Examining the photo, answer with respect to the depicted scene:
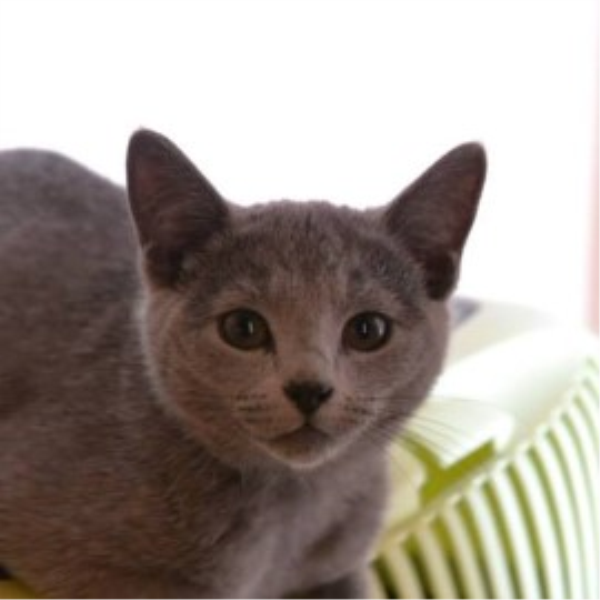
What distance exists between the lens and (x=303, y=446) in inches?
38.0

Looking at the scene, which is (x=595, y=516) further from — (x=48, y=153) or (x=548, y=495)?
(x=48, y=153)

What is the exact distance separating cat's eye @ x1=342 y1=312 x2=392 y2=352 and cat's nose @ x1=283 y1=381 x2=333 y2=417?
8 cm

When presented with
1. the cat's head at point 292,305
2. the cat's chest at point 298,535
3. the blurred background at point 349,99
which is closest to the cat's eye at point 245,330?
the cat's head at point 292,305

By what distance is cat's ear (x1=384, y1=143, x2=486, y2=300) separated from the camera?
105 centimetres

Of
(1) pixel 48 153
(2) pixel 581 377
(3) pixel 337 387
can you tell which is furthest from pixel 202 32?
(3) pixel 337 387

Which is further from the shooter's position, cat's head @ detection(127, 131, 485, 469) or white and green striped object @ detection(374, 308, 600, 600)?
white and green striped object @ detection(374, 308, 600, 600)

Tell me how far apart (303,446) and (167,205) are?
224 mm

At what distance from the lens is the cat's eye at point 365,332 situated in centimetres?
102

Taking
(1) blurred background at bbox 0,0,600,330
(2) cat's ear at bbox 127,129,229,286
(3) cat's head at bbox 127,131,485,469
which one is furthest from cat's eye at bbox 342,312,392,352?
(1) blurred background at bbox 0,0,600,330

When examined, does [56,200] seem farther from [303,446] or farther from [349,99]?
[349,99]

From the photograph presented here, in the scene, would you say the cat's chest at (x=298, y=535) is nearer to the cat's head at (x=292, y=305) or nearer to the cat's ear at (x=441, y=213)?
the cat's head at (x=292, y=305)

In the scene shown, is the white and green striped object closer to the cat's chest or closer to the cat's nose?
the cat's chest

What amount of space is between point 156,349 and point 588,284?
5.45 ft

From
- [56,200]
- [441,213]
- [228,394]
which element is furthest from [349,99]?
[228,394]
